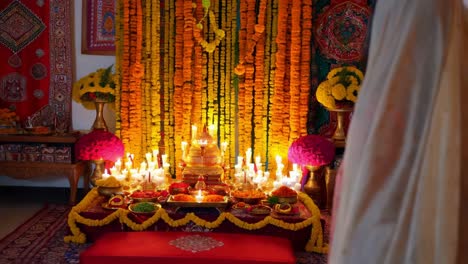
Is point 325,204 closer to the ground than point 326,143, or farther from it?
closer to the ground

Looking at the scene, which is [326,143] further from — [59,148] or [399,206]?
[399,206]

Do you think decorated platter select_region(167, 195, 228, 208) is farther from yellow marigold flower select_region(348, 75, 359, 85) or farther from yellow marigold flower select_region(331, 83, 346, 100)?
yellow marigold flower select_region(348, 75, 359, 85)

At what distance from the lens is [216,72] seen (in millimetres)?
5664

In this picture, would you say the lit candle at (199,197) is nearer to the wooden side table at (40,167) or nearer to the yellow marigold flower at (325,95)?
the wooden side table at (40,167)

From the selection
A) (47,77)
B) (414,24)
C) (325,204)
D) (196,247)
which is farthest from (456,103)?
(47,77)

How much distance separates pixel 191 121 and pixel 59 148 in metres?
1.47

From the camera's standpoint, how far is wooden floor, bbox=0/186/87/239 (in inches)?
188

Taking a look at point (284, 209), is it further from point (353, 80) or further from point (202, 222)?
point (353, 80)

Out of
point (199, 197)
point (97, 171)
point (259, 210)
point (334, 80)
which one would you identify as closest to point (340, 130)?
point (334, 80)

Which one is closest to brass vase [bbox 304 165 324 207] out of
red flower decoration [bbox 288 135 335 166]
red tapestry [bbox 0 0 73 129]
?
red flower decoration [bbox 288 135 335 166]

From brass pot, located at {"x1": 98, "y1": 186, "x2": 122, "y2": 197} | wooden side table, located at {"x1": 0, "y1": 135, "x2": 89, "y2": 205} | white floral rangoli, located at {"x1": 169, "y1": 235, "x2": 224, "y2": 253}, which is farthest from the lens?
wooden side table, located at {"x1": 0, "y1": 135, "x2": 89, "y2": 205}

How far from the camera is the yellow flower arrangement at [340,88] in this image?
5180 mm

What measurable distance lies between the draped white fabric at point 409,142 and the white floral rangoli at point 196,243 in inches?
92.3

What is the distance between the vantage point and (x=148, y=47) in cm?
564
